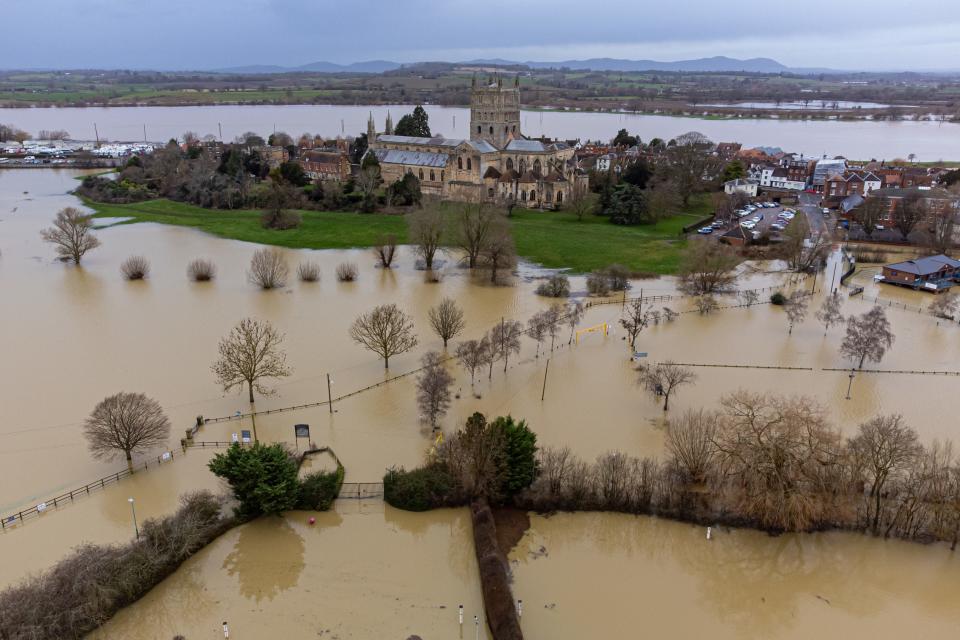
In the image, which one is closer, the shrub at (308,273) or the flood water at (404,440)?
the flood water at (404,440)

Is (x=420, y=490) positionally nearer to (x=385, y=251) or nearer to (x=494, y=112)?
(x=385, y=251)

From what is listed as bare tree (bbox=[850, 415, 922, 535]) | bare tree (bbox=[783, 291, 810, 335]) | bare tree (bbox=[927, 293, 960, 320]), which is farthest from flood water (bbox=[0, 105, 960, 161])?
bare tree (bbox=[850, 415, 922, 535])

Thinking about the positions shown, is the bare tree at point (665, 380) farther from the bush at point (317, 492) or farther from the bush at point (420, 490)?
the bush at point (317, 492)

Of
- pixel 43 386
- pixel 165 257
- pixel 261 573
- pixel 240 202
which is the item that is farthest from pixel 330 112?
pixel 261 573

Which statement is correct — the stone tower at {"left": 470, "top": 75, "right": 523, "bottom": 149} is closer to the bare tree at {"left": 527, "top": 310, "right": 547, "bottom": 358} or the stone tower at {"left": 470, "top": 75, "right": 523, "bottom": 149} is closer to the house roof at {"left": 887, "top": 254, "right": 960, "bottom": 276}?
the house roof at {"left": 887, "top": 254, "right": 960, "bottom": 276}

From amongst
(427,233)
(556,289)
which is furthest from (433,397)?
(427,233)

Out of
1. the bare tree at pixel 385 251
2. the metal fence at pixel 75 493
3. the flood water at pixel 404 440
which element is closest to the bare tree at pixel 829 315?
the flood water at pixel 404 440
